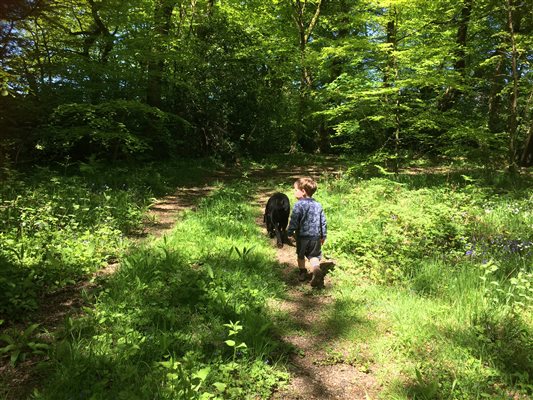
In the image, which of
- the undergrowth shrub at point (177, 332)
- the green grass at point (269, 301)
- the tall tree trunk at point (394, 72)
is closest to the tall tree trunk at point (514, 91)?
the green grass at point (269, 301)

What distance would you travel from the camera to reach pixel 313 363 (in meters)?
3.36

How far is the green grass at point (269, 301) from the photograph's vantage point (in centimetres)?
289

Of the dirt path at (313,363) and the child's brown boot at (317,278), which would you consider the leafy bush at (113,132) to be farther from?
the dirt path at (313,363)

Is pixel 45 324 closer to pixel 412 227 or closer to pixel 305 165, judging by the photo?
pixel 412 227

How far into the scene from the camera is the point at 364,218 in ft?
21.9

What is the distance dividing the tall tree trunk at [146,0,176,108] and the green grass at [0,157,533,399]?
5.86 metres

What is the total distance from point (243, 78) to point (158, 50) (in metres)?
3.97

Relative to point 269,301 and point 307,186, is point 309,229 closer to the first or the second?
point 307,186

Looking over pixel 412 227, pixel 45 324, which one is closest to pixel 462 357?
pixel 412 227

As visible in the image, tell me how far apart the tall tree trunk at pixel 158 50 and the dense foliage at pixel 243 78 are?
0.06m


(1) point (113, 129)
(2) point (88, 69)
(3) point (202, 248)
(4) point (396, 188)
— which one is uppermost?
(2) point (88, 69)

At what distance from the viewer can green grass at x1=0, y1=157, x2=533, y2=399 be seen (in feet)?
9.49

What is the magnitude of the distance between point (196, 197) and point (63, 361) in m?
6.78

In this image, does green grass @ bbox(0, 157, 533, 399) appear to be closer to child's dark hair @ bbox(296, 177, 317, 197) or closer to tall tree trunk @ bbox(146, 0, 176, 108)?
child's dark hair @ bbox(296, 177, 317, 197)
